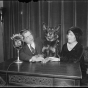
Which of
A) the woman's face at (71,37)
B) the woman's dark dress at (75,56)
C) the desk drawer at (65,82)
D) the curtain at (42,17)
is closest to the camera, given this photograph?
the desk drawer at (65,82)

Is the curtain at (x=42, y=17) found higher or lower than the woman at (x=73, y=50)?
higher

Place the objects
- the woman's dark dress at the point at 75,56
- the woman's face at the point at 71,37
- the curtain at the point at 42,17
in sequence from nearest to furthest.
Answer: the woman's dark dress at the point at 75,56
the woman's face at the point at 71,37
the curtain at the point at 42,17

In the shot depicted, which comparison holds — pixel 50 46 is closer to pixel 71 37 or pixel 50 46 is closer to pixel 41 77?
pixel 71 37

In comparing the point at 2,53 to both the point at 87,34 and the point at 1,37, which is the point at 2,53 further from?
the point at 87,34

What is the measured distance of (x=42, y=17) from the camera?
12.8 ft

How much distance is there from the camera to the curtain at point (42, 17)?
362 centimetres

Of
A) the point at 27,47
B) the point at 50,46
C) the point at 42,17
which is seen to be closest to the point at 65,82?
the point at 50,46

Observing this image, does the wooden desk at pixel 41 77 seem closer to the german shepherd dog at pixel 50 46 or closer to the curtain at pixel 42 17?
the german shepherd dog at pixel 50 46

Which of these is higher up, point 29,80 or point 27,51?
point 27,51

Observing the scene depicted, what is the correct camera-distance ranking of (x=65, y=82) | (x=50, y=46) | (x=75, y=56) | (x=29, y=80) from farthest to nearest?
1. (x=50, y=46)
2. (x=75, y=56)
3. (x=29, y=80)
4. (x=65, y=82)

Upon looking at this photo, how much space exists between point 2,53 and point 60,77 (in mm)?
3120

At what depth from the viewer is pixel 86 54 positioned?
3100 millimetres

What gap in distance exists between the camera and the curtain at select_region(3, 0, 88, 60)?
3.62m

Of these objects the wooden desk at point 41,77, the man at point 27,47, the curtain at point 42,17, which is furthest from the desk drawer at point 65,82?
the curtain at point 42,17
